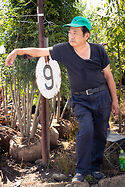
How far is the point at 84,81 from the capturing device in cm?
304

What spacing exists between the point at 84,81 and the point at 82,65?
191 mm

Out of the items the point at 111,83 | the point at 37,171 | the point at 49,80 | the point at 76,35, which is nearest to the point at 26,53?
the point at 49,80

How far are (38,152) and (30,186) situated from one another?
906 mm

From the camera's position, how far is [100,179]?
317 cm

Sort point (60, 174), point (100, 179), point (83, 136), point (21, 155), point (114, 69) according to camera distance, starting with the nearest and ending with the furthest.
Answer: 1. point (83, 136)
2. point (100, 179)
3. point (60, 174)
4. point (21, 155)
5. point (114, 69)

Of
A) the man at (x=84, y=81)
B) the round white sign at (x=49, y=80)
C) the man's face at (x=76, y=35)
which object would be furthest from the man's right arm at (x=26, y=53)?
the man's face at (x=76, y=35)

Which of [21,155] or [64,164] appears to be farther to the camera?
[21,155]

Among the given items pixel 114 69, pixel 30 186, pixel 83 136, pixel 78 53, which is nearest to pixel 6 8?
pixel 78 53

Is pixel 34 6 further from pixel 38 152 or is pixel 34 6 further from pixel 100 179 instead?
pixel 100 179

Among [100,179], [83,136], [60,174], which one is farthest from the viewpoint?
[60,174]

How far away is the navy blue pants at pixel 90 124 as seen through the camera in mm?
2963

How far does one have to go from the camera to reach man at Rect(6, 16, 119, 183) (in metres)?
2.97

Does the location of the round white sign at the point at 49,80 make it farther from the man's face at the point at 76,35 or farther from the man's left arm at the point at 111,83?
the man's left arm at the point at 111,83

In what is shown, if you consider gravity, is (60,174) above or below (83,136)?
below
